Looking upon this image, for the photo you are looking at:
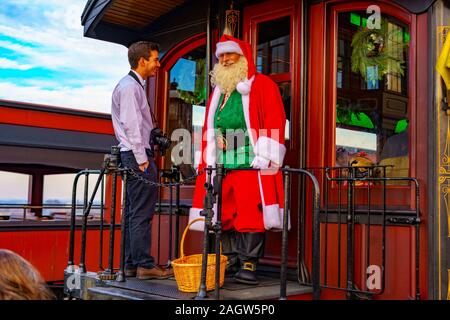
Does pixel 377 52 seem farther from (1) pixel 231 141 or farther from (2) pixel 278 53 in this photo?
(1) pixel 231 141

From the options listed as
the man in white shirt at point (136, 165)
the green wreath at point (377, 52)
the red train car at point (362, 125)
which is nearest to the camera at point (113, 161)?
the man in white shirt at point (136, 165)

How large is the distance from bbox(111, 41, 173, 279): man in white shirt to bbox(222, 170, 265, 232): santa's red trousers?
0.65m

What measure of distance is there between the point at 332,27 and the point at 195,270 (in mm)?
Answer: 2430

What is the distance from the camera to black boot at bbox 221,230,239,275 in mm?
4668

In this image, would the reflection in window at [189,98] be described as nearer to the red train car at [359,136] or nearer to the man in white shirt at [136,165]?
the red train car at [359,136]

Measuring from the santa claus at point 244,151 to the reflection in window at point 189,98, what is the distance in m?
1.19

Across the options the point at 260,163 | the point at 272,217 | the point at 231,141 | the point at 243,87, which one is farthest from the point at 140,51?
the point at 272,217

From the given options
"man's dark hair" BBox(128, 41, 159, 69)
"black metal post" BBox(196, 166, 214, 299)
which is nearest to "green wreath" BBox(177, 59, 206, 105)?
"man's dark hair" BBox(128, 41, 159, 69)

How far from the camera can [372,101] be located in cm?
463

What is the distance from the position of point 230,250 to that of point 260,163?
90 centimetres

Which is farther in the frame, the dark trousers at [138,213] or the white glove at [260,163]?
the dark trousers at [138,213]

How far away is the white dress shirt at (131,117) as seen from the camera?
15.0ft

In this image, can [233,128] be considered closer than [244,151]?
No

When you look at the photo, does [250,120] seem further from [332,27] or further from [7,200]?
[7,200]
